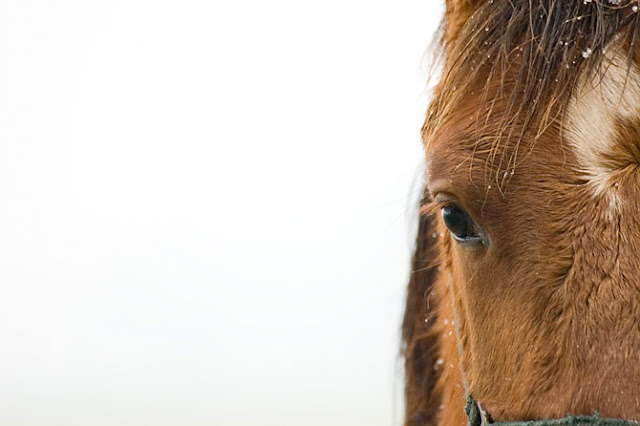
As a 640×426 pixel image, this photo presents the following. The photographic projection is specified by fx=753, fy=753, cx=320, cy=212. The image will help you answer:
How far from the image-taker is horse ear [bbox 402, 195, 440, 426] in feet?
11.4

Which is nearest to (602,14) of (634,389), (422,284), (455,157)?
(455,157)

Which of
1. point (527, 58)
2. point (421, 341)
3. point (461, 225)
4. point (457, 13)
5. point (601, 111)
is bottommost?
point (421, 341)

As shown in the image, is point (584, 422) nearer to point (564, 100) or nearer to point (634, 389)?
point (634, 389)

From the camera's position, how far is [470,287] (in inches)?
77.7

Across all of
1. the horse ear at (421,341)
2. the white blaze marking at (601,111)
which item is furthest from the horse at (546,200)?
the horse ear at (421,341)

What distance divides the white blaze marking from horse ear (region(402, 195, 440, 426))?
1.70 metres

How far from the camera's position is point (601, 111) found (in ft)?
5.54

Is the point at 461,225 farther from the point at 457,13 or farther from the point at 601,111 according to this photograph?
the point at 457,13

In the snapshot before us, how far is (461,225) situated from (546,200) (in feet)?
0.92

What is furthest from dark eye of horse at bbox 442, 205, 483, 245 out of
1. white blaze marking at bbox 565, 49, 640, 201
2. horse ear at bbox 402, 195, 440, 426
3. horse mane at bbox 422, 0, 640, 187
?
horse ear at bbox 402, 195, 440, 426

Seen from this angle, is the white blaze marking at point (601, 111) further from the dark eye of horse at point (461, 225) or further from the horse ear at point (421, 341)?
the horse ear at point (421, 341)

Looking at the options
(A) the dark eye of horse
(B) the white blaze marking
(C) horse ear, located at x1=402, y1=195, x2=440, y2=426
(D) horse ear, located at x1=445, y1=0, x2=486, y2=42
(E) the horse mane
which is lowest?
(C) horse ear, located at x1=402, y1=195, x2=440, y2=426

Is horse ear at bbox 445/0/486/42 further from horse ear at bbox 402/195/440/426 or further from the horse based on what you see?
horse ear at bbox 402/195/440/426

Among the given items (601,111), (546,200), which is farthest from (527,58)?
(546,200)
